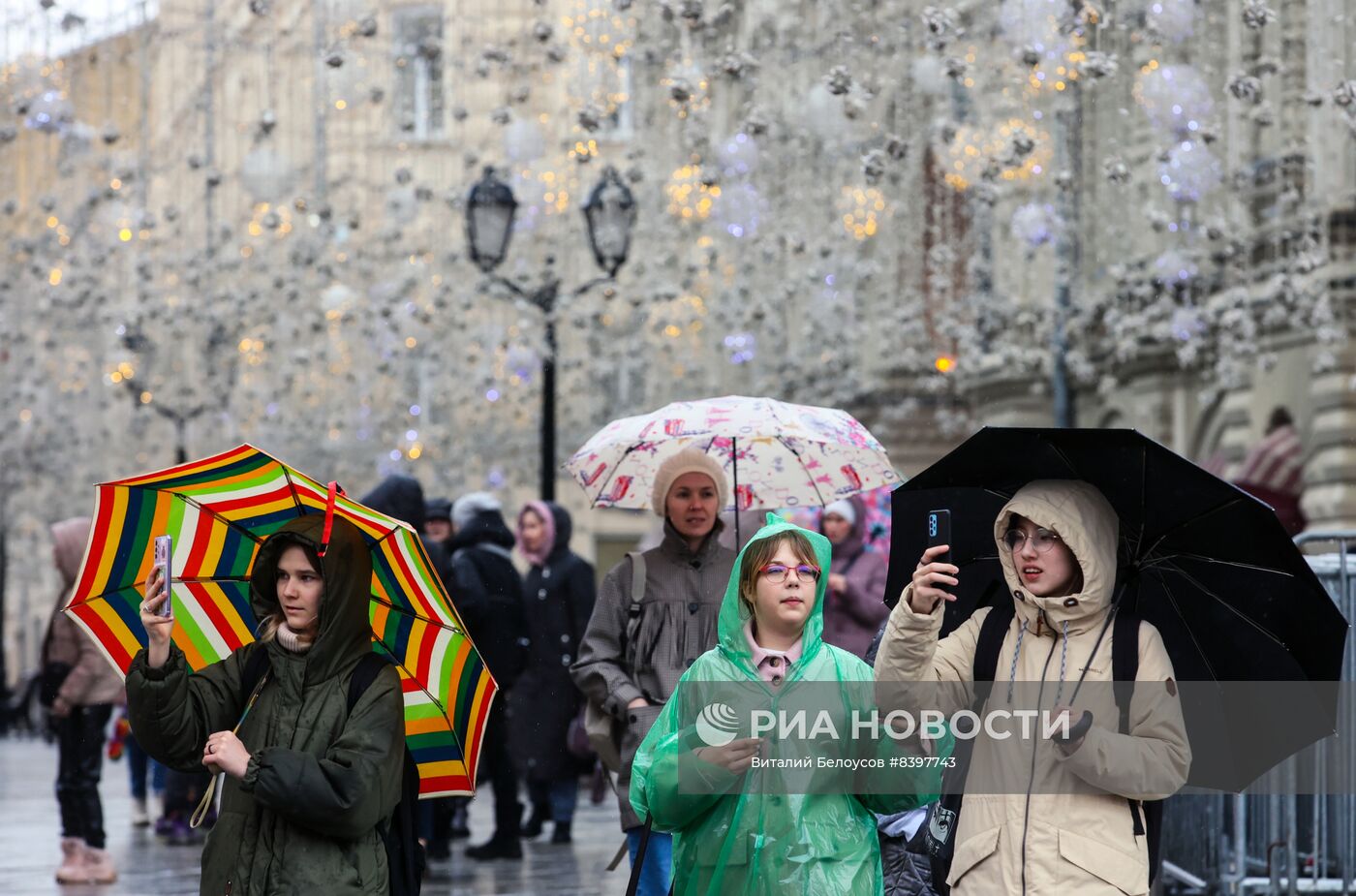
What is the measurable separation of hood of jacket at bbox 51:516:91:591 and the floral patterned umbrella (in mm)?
3749

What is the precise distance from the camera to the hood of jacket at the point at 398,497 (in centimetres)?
1070

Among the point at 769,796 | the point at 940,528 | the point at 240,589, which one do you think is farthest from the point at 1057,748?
the point at 240,589

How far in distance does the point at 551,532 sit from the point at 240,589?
6.95 m

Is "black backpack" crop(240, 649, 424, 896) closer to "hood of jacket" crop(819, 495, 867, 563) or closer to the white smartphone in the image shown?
the white smartphone

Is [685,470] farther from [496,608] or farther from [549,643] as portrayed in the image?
[549,643]

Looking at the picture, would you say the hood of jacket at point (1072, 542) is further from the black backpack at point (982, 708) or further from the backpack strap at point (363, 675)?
the backpack strap at point (363, 675)

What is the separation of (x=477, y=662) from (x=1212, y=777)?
2.03m

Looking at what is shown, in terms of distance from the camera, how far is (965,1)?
703 inches

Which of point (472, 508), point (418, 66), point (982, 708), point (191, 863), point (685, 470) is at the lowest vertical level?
point (191, 863)

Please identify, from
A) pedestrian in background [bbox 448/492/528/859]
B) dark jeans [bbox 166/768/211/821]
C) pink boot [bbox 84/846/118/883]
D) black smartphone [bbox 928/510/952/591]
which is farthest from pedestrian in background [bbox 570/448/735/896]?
dark jeans [bbox 166/768/211/821]

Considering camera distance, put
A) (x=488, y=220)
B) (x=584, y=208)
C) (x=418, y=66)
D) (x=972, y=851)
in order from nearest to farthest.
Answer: (x=972, y=851) → (x=488, y=220) → (x=584, y=208) → (x=418, y=66)

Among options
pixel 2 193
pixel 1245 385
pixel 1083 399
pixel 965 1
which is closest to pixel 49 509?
pixel 2 193

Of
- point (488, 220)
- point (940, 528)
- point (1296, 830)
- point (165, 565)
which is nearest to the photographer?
point (940, 528)

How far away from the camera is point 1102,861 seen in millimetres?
5246
